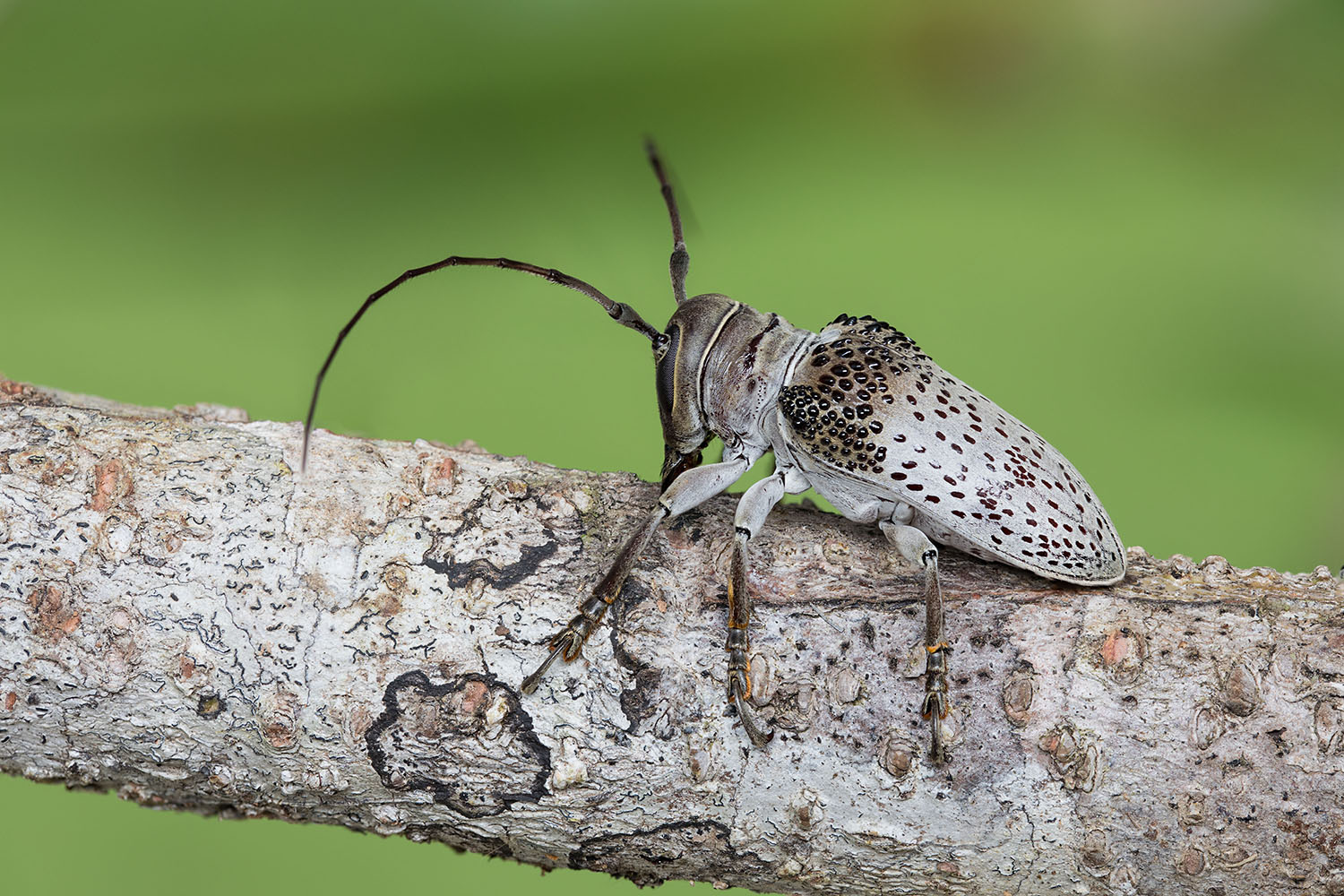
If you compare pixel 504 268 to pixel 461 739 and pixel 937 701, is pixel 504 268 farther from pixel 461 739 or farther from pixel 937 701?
pixel 937 701

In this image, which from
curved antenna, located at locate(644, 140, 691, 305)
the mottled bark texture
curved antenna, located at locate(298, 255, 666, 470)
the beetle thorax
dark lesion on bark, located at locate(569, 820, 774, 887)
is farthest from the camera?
curved antenna, located at locate(644, 140, 691, 305)

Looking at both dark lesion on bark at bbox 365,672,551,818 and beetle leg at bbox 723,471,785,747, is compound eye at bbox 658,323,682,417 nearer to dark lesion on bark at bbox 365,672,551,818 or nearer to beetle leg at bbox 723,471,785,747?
beetle leg at bbox 723,471,785,747

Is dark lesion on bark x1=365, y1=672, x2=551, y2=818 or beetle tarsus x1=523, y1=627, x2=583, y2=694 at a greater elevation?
beetle tarsus x1=523, y1=627, x2=583, y2=694

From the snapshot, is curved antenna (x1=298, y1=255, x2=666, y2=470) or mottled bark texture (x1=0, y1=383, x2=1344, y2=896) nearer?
mottled bark texture (x1=0, y1=383, x2=1344, y2=896)

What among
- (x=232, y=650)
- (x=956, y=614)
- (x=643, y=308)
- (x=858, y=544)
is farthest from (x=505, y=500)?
(x=643, y=308)

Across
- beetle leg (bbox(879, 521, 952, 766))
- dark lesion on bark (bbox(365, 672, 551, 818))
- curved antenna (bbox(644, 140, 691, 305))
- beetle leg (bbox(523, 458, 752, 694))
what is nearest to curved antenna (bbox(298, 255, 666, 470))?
curved antenna (bbox(644, 140, 691, 305))

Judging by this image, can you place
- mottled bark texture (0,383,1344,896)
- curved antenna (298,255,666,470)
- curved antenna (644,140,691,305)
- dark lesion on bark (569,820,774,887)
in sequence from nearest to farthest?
mottled bark texture (0,383,1344,896) → dark lesion on bark (569,820,774,887) → curved antenna (298,255,666,470) → curved antenna (644,140,691,305)

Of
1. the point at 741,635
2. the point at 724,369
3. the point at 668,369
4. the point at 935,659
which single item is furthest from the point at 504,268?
the point at 935,659
